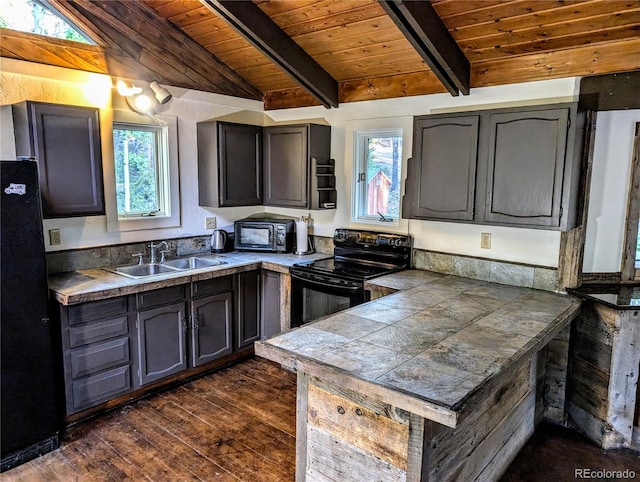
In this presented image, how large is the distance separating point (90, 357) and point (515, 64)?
3316 mm

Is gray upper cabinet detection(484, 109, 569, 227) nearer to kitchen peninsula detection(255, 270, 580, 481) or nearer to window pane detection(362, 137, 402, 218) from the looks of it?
kitchen peninsula detection(255, 270, 580, 481)

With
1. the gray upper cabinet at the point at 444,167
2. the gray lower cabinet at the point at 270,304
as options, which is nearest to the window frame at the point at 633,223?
the gray upper cabinet at the point at 444,167

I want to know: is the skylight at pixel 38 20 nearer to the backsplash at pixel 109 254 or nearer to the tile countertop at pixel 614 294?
the backsplash at pixel 109 254

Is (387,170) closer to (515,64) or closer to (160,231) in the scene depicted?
(515,64)

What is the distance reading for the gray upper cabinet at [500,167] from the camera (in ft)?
8.17

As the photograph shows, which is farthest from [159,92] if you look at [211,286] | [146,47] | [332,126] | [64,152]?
[211,286]

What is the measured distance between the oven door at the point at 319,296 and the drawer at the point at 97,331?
125 centimetres

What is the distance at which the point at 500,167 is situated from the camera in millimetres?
2699

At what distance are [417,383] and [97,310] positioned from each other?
2.15 m

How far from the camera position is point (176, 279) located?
10.3 feet

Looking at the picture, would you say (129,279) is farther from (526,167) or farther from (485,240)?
(526,167)

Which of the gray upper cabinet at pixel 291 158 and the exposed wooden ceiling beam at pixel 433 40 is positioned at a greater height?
the exposed wooden ceiling beam at pixel 433 40

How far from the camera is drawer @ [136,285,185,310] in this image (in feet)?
9.87

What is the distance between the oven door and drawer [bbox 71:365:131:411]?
4.23ft
